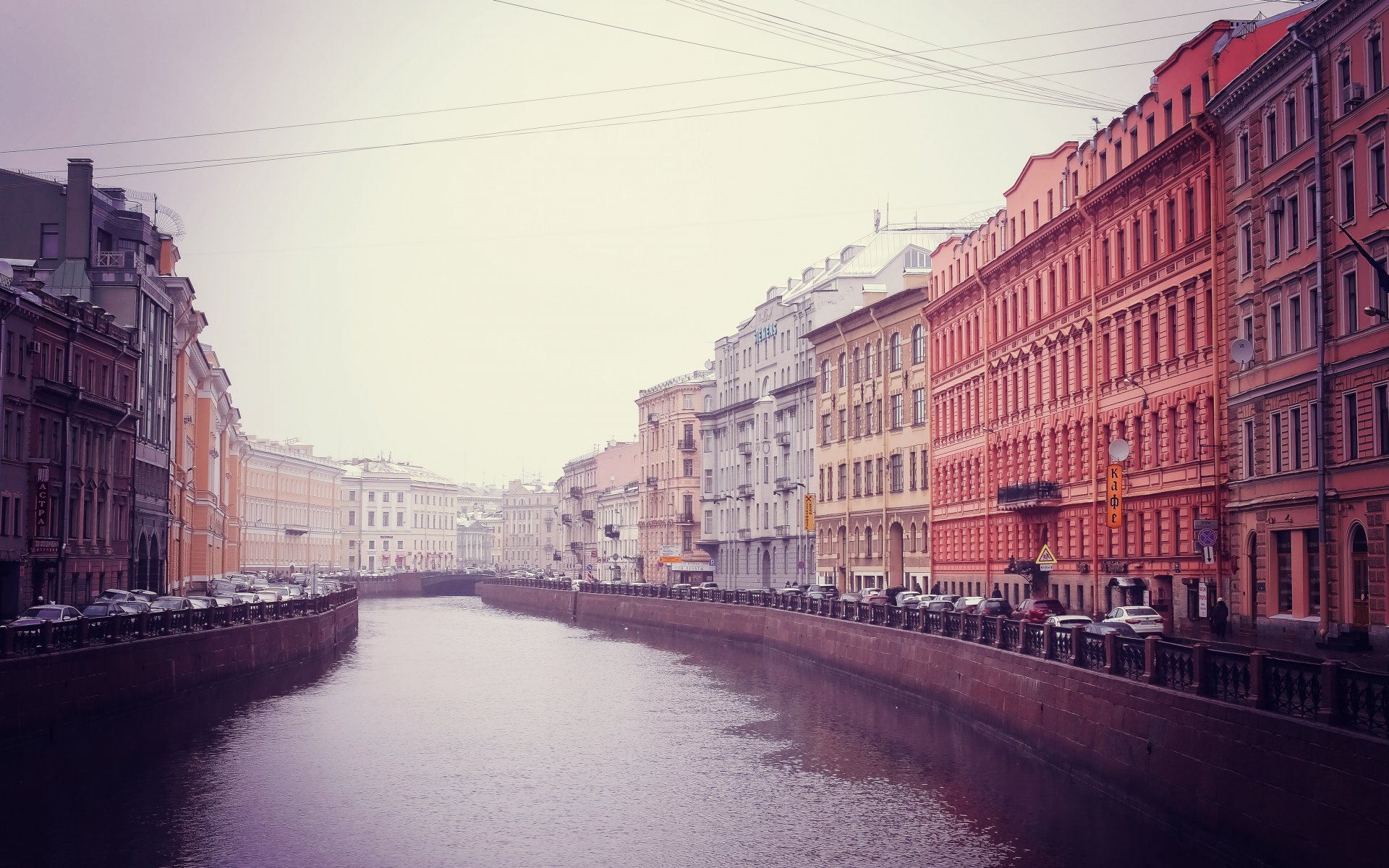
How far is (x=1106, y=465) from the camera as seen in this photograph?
2143 inches

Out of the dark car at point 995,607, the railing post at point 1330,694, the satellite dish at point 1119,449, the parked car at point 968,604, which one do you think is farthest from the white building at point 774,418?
the railing post at point 1330,694

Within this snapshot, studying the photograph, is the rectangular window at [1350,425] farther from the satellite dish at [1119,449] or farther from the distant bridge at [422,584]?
the distant bridge at [422,584]

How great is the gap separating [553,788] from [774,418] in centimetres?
7626

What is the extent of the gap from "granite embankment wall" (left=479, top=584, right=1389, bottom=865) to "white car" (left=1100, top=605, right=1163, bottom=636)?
4.81m

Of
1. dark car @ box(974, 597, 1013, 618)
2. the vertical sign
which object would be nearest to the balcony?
dark car @ box(974, 597, 1013, 618)

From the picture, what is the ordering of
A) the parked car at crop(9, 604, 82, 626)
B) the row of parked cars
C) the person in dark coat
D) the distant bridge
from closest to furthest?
the parked car at crop(9, 604, 82, 626) < the row of parked cars < the person in dark coat < the distant bridge

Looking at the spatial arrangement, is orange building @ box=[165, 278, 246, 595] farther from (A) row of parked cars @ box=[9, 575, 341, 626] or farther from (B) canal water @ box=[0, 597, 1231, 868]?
(B) canal water @ box=[0, 597, 1231, 868]

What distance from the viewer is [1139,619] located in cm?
4047

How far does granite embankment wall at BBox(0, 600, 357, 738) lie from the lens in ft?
99.9

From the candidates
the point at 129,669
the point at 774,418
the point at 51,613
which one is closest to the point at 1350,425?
the point at 129,669

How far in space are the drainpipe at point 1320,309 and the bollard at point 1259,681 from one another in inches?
743

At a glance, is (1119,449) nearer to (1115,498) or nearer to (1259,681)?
(1115,498)

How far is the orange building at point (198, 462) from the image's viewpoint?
80312 mm

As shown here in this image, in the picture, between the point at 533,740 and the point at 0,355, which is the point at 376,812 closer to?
the point at 533,740
